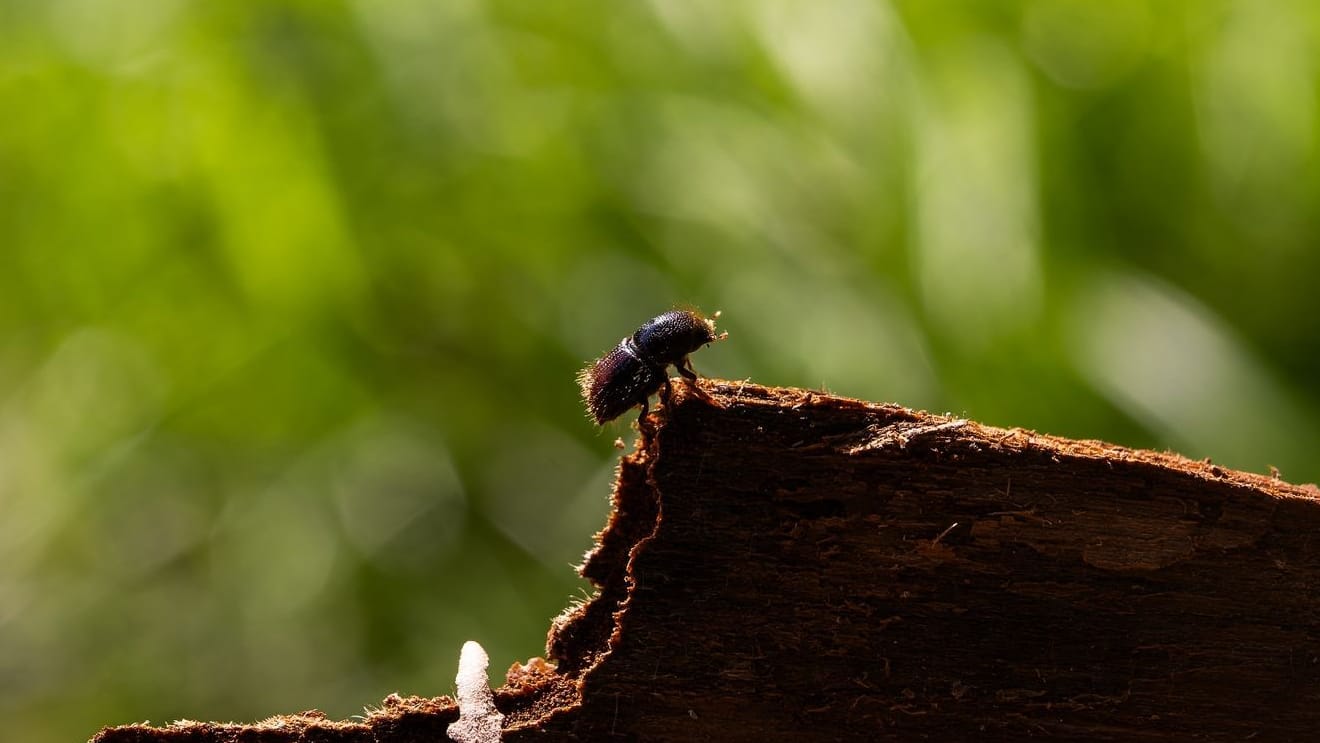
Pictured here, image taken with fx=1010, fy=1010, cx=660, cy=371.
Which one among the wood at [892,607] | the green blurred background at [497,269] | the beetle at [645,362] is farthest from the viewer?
the green blurred background at [497,269]

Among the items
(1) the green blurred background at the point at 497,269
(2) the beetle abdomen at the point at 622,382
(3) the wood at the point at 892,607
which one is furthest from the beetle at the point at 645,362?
(1) the green blurred background at the point at 497,269

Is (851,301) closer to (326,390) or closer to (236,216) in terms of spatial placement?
(326,390)

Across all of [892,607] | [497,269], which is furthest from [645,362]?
[497,269]

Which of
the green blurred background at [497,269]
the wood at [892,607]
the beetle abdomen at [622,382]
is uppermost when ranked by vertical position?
the green blurred background at [497,269]

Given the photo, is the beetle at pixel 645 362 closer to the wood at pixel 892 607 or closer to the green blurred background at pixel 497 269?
the wood at pixel 892 607

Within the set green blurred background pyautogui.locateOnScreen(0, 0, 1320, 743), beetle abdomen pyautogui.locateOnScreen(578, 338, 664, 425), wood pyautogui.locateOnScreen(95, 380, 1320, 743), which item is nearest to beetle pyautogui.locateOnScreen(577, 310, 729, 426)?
beetle abdomen pyautogui.locateOnScreen(578, 338, 664, 425)

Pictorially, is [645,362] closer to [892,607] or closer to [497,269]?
[892,607]

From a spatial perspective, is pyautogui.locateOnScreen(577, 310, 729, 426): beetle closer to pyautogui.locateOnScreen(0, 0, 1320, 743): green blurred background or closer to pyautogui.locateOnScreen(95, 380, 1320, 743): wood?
pyautogui.locateOnScreen(95, 380, 1320, 743): wood
